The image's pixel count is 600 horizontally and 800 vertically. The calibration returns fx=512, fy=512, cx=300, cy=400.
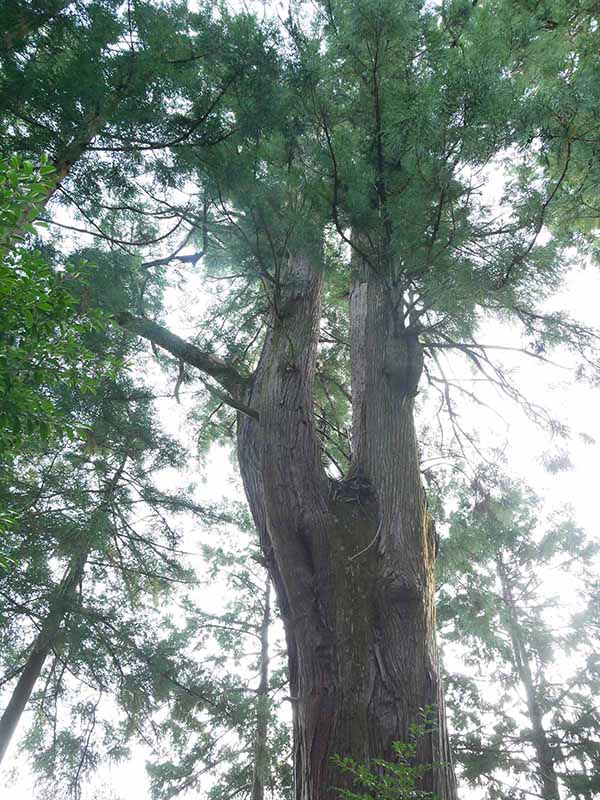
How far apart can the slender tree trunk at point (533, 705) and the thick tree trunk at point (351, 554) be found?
223 inches

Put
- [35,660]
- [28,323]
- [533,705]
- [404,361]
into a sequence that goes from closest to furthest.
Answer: [28,323] < [404,361] < [35,660] < [533,705]

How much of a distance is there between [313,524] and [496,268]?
1.71m

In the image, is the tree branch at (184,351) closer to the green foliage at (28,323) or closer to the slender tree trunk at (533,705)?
the green foliage at (28,323)

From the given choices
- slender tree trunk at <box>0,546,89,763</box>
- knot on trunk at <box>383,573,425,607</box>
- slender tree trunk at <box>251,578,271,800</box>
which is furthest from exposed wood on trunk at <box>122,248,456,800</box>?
slender tree trunk at <box>251,578,271,800</box>

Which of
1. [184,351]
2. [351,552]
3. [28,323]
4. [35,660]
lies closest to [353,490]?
[351,552]

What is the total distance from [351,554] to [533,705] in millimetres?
7248

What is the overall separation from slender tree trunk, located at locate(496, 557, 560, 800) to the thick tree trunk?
Answer: 5657mm

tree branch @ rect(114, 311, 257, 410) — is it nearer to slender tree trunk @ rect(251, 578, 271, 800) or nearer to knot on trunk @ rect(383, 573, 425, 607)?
knot on trunk @ rect(383, 573, 425, 607)

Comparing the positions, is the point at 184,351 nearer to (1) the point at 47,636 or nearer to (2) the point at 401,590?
(2) the point at 401,590

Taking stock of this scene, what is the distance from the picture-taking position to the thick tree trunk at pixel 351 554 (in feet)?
7.61

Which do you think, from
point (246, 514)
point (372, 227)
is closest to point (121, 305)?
point (372, 227)

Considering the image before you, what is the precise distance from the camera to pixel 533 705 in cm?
788

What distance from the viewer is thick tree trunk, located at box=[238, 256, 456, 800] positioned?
232cm

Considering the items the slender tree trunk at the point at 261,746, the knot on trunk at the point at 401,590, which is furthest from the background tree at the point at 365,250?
the slender tree trunk at the point at 261,746
